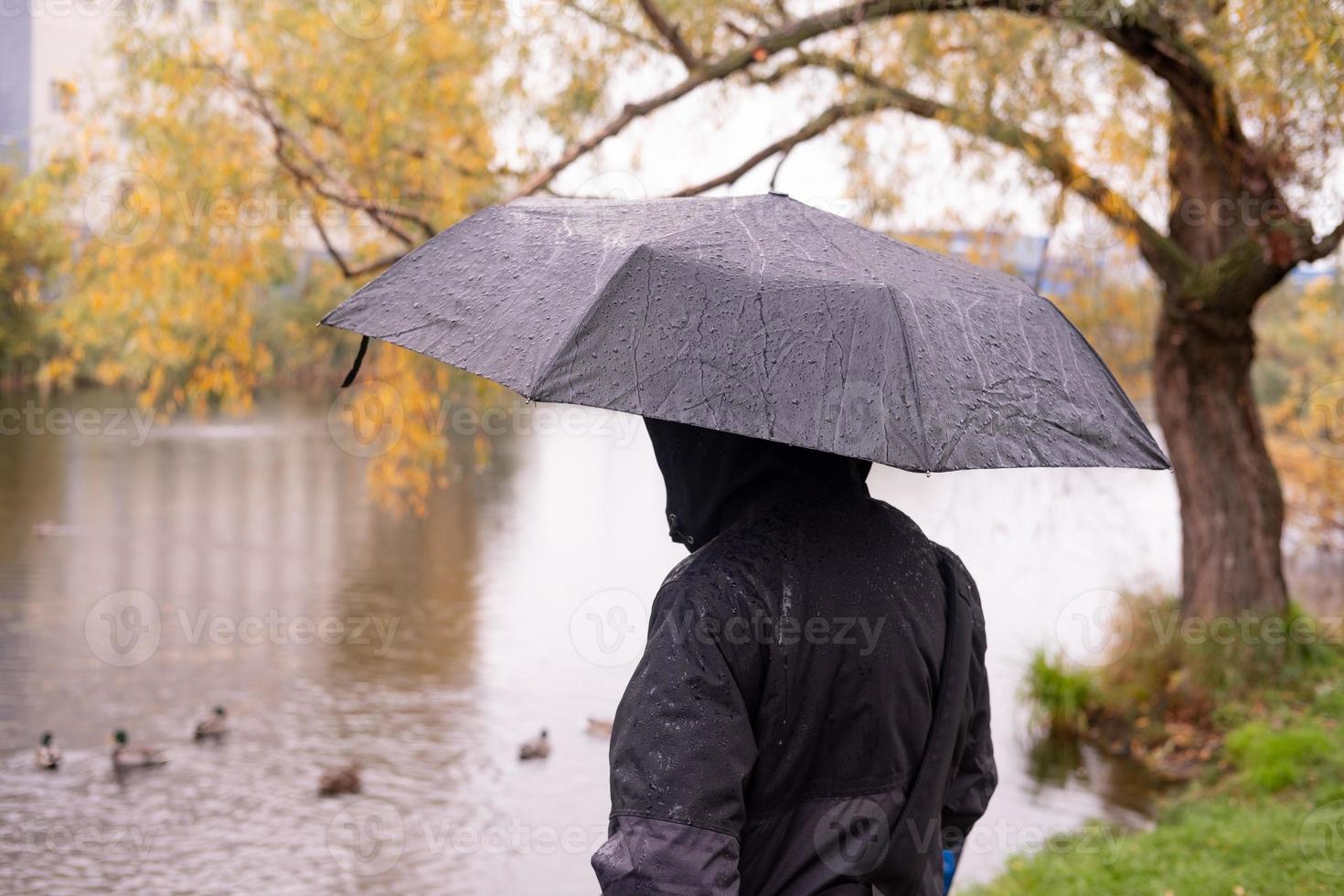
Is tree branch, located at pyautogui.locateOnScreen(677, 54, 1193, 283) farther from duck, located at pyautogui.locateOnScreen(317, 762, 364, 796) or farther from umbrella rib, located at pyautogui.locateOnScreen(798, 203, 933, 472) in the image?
umbrella rib, located at pyautogui.locateOnScreen(798, 203, 933, 472)

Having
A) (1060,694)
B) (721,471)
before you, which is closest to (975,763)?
(721,471)

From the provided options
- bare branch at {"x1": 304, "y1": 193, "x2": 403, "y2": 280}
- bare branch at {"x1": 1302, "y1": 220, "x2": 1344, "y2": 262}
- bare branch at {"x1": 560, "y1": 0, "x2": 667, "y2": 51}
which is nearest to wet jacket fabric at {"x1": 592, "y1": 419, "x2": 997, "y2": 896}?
bare branch at {"x1": 304, "y1": 193, "x2": 403, "y2": 280}

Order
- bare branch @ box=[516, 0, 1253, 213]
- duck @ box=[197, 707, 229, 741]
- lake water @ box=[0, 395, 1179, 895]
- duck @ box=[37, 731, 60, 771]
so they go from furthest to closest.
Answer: duck @ box=[197, 707, 229, 741] → duck @ box=[37, 731, 60, 771] → lake water @ box=[0, 395, 1179, 895] → bare branch @ box=[516, 0, 1253, 213]

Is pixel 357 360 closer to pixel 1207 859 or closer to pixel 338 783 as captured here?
pixel 1207 859

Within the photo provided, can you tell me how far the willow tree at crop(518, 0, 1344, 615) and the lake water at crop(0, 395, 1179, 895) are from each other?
5.23 feet

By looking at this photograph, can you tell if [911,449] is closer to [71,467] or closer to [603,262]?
[603,262]

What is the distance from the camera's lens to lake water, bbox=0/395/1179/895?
356 inches

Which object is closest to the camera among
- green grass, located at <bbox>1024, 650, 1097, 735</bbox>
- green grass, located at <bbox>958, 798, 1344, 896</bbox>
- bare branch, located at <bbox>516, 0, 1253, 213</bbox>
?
green grass, located at <bbox>958, 798, 1344, 896</bbox>

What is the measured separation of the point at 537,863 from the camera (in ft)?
29.3

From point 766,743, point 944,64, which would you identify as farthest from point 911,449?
point 944,64

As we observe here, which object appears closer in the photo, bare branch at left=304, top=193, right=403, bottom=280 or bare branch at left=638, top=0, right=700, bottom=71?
bare branch at left=304, top=193, right=403, bottom=280

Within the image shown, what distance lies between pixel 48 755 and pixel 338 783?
7.80 ft

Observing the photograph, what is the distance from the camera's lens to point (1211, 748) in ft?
29.9

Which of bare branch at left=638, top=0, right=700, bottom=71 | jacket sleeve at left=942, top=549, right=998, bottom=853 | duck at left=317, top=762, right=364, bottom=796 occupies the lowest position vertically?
duck at left=317, top=762, right=364, bottom=796
